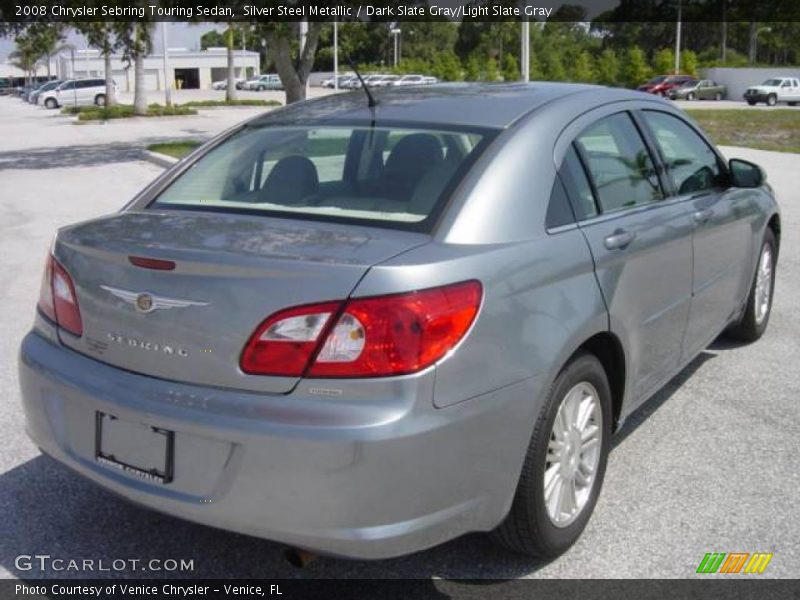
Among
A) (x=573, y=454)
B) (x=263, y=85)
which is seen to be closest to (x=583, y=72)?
(x=263, y=85)

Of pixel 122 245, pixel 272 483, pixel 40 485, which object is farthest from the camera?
pixel 40 485

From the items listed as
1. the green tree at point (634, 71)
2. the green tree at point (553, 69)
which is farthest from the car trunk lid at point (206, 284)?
the green tree at point (634, 71)

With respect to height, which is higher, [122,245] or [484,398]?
[122,245]

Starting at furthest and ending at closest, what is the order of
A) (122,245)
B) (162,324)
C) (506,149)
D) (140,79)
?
(140,79) < (506,149) < (122,245) < (162,324)

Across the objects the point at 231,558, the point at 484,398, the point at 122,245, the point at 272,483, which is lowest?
the point at 231,558

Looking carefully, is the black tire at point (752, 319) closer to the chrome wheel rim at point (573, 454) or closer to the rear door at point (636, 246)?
the rear door at point (636, 246)

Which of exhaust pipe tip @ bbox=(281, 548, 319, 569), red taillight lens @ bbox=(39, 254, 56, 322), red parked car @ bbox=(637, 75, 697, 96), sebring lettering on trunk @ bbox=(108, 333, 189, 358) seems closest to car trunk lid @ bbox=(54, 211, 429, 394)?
sebring lettering on trunk @ bbox=(108, 333, 189, 358)

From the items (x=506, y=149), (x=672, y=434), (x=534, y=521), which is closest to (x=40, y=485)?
(x=534, y=521)

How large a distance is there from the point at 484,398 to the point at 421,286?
40 cm

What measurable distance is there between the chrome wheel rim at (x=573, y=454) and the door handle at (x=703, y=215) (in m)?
1.30

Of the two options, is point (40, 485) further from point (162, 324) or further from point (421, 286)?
point (421, 286)

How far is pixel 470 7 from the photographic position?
26672 mm

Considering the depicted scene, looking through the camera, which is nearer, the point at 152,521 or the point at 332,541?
the point at 332,541

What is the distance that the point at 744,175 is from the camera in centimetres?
493
